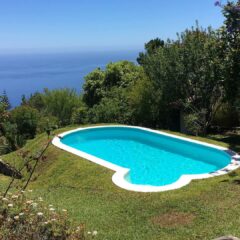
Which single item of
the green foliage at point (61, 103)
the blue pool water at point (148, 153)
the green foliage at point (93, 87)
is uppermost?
the green foliage at point (93, 87)

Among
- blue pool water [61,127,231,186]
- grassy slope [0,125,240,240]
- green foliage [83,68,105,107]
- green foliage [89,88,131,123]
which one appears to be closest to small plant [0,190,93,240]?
grassy slope [0,125,240,240]

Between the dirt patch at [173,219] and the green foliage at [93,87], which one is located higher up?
the green foliage at [93,87]

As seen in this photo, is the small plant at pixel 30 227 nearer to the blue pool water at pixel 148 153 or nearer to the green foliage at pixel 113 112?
the blue pool water at pixel 148 153

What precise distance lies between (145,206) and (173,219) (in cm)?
130

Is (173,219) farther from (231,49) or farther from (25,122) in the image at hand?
(25,122)

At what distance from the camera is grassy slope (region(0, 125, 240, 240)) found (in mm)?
8352

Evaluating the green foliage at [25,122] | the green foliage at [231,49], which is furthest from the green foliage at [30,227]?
the green foliage at [25,122]

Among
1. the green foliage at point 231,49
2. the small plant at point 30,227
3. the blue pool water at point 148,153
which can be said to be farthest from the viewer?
the green foliage at point 231,49

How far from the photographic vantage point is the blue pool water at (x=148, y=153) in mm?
15696

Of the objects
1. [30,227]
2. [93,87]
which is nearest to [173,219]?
[30,227]

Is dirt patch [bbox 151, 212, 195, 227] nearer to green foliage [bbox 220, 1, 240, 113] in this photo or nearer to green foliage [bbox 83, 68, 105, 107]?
green foliage [bbox 220, 1, 240, 113]

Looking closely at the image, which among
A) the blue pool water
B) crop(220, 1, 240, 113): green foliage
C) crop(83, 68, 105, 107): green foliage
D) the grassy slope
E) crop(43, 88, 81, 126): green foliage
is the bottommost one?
crop(43, 88, 81, 126): green foliage

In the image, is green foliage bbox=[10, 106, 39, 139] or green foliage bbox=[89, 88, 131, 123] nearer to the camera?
green foliage bbox=[89, 88, 131, 123]

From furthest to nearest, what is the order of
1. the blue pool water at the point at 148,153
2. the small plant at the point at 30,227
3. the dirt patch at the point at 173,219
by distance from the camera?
the blue pool water at the point at 148,153 → the dirt patch at the point at 173,219 → the small plant at the point at 30,227
